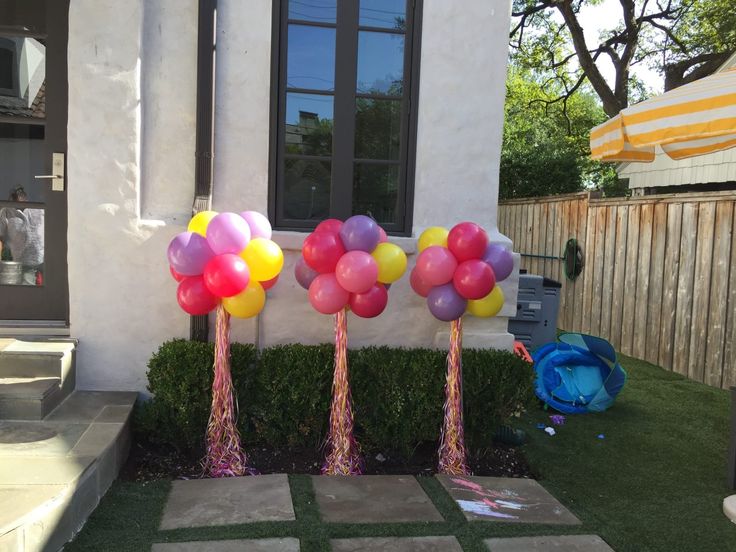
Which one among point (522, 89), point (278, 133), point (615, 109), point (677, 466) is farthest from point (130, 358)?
point (522, 89)

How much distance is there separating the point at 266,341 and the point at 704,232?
464cm

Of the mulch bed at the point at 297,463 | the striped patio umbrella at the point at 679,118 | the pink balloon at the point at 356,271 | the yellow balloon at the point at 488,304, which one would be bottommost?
the mulch bed at the point at 297,463

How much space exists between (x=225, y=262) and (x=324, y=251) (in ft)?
1.69

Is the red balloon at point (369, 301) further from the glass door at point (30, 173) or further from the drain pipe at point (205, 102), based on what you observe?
the glass door at point (30, 173)

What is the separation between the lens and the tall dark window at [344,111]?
13.6ft

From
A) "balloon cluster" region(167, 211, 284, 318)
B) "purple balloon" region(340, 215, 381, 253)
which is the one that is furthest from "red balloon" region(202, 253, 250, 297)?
"purple balloon" region(340, 215, 381, 253)

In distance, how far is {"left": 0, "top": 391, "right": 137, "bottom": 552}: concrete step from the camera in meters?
2.40

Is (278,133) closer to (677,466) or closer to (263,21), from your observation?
(263,21)

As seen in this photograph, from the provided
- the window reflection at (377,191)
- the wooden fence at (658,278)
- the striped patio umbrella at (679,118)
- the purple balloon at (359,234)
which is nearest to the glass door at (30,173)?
the window reflection at (377,191)

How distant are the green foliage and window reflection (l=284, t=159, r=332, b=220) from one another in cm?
1207

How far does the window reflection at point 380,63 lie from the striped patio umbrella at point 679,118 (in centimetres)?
152

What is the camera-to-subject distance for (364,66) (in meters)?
4.20

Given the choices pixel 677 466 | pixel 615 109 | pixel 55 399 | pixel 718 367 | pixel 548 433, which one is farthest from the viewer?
pixel 615 109

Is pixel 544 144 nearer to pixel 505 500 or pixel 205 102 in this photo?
pixel 205 102
